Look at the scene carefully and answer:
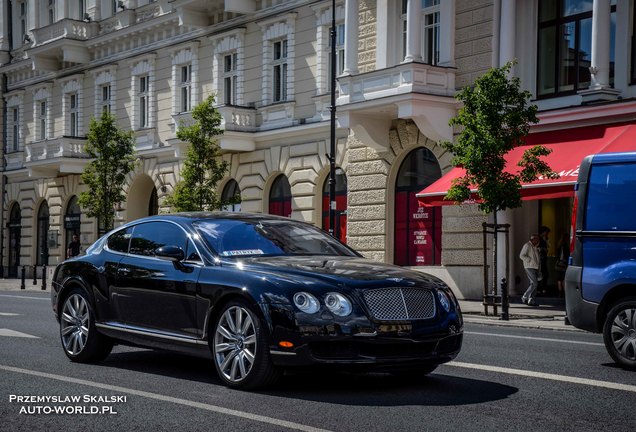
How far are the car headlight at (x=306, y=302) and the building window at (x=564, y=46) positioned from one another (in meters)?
17.7

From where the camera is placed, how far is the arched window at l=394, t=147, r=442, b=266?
28.4 metres

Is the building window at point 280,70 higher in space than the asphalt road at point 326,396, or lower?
higher

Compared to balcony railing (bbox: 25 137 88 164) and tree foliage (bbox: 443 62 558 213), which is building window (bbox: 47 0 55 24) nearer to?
balcony railing (bbox: 25 137 88 164)

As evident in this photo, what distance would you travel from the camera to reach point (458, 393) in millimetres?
8750

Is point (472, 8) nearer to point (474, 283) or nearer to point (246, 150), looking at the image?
point (474, 283)

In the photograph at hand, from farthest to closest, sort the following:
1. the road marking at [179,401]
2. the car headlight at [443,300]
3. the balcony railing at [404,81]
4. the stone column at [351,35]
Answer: the stone column at [351,35] < the balcony railing at [404,81] < the car headlight at [443,300] < the road marking at [179,401]

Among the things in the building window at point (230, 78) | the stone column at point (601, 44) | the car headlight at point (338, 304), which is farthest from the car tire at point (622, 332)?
the building window at point (230, 78)

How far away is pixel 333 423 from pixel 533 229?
19948 millimetres

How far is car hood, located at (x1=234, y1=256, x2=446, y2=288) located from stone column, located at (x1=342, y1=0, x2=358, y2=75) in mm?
20293

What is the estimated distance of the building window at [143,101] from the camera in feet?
134

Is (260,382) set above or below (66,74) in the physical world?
below

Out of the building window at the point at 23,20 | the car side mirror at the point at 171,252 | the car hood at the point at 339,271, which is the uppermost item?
the building window at the point at 23,20

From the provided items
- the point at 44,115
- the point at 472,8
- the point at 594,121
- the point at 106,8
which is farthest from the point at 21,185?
the point at 594,121

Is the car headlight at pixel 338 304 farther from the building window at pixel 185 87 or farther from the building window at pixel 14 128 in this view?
the building window at pixel 14 128
